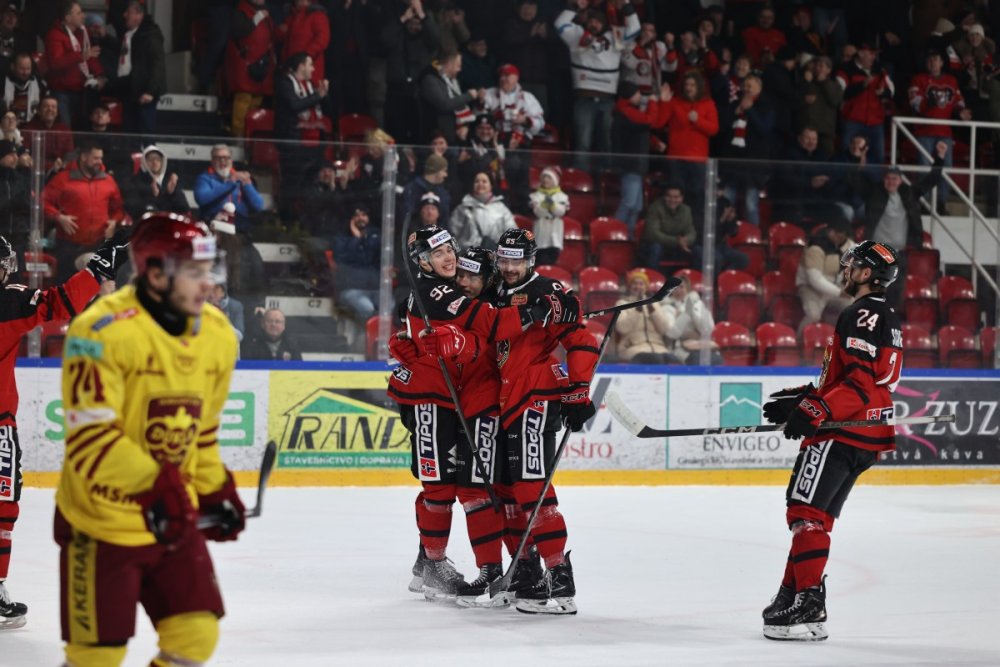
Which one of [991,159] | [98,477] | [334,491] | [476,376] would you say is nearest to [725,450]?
[334,491]

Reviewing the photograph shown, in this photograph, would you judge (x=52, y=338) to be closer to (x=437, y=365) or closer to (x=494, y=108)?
(x=437, y=365)

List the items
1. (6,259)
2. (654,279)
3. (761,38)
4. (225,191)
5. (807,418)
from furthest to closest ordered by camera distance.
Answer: (761,38), (654,279), (225,191), (6,259), (807,418)

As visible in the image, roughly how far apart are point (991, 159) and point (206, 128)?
722 centimetres

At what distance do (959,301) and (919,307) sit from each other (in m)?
0.29

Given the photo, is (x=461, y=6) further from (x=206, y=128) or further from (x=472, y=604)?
(x=472, y=604)

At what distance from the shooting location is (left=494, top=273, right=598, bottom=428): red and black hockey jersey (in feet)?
18.6

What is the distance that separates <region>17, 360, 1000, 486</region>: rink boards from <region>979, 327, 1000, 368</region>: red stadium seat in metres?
0.12

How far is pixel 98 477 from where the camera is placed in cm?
308

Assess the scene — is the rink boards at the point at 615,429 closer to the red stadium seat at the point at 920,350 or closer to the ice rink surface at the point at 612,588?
the red stadium seat at the point at 920,350

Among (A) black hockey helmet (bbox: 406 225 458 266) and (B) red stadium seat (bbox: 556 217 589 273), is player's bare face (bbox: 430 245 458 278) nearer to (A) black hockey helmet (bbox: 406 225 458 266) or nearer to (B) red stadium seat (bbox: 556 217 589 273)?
Answer: (A) black hockey helmet (bbox: 406 225 458 266)

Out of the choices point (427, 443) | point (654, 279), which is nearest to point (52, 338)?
point (654, 279)

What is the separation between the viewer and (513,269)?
5.71 m

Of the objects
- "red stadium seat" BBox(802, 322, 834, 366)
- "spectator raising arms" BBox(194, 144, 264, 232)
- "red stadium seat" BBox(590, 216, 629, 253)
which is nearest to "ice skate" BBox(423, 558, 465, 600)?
"spectator raising arms" BBox(194, 144, 264, 232)

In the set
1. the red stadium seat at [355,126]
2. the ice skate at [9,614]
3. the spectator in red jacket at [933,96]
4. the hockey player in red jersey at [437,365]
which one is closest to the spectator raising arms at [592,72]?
the red stadium seat at [355,126]
